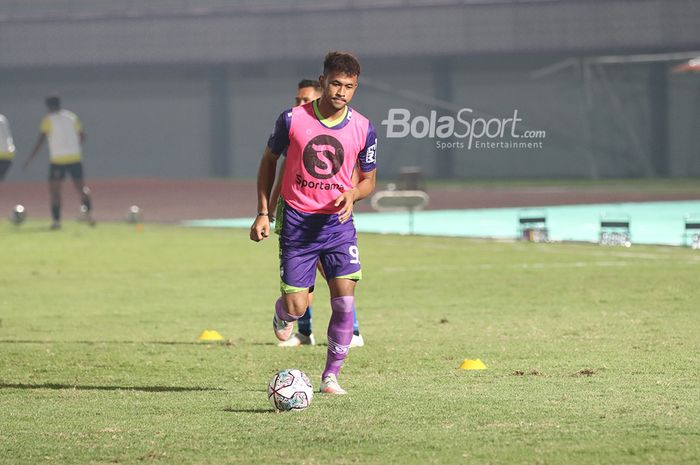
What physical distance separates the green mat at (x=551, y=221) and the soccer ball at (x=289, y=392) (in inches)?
633

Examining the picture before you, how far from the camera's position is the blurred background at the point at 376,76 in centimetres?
4444

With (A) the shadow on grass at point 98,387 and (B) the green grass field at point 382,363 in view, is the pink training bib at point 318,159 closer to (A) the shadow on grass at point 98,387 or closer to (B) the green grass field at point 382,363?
(B) the green grass field at point 382,363

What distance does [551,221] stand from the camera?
1089 inches

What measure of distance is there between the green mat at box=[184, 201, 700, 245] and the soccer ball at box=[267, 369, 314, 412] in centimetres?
1607

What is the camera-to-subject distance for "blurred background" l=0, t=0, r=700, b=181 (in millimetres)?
44438

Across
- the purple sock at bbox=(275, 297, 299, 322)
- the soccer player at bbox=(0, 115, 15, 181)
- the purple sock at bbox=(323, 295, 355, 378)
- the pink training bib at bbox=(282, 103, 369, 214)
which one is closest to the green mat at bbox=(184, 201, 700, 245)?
the soccer player at bbox=(0, 115, 15, 181)

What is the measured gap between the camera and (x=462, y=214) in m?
30.7

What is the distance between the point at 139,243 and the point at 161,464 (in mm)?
17137

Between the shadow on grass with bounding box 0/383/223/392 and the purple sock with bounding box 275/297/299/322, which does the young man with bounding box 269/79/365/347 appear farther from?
the shadow on grass with bounding box 0/383/223/392

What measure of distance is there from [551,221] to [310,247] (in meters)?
20.0

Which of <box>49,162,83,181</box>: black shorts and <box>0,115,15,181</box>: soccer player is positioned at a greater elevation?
<box>0,115,15,181</box>: soccer player

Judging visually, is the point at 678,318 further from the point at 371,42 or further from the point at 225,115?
the point at 225,115

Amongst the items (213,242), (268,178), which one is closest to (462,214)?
(213,242)

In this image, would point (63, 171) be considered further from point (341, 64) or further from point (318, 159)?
point (341, 64)
